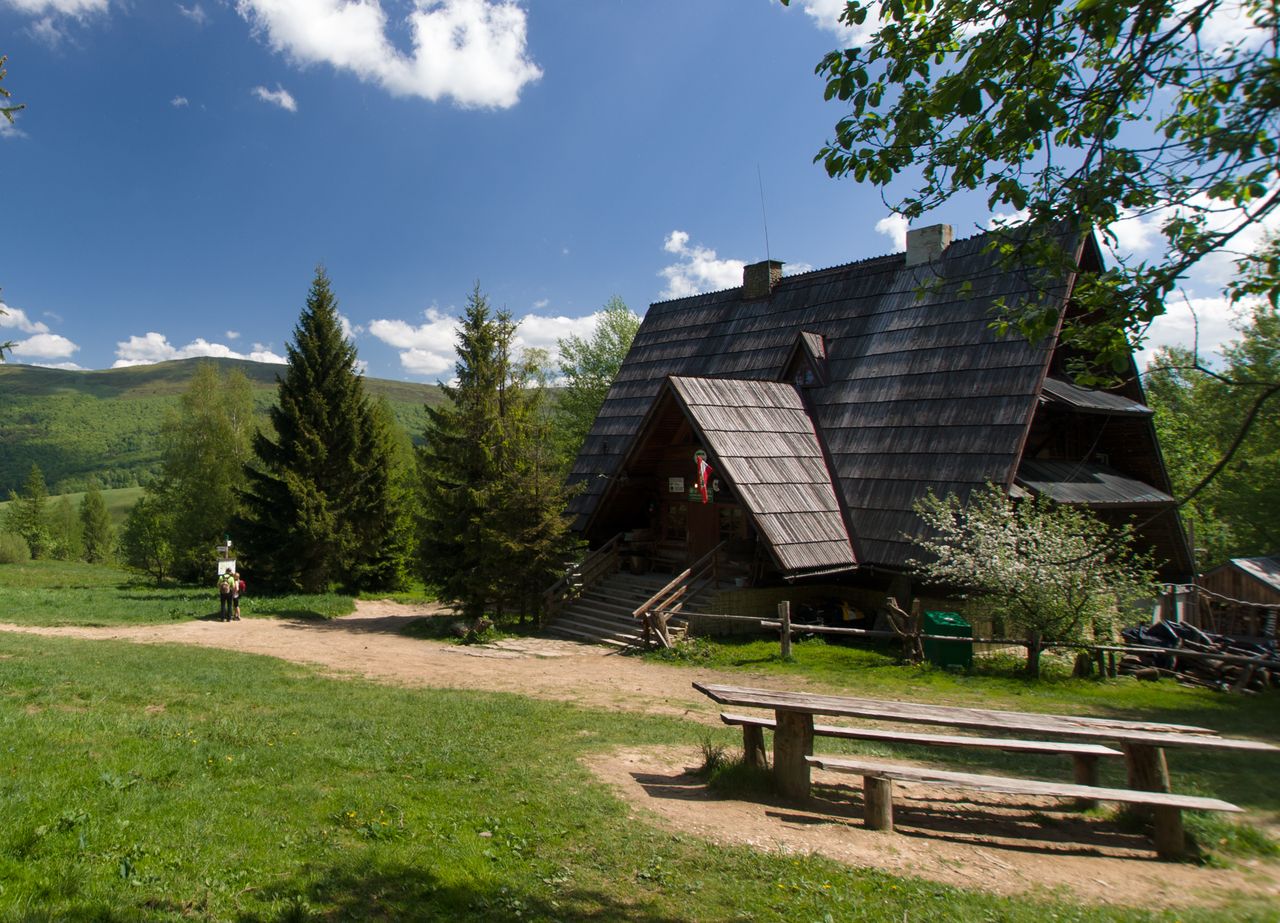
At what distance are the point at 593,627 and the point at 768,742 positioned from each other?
406 inches

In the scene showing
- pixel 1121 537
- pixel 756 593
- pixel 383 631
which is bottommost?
pixel 383 631

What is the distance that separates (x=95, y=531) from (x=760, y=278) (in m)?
103

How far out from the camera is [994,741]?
6418 millimetres

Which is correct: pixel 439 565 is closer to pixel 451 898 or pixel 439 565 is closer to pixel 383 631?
pixel 383 631

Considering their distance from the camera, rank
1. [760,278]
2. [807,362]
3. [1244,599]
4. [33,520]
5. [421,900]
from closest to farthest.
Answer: [421,900] < [1244,599] < [807,362] < [760,278] < [33,520]

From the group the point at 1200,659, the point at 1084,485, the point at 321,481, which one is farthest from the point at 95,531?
the point at 1200,659

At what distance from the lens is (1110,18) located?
13.9ft

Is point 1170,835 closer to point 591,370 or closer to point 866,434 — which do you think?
point 866,434

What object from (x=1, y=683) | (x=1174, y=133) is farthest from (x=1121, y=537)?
(x=1, y=683)

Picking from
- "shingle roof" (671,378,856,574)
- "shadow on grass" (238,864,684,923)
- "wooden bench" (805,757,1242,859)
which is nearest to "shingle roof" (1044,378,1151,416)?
"shingle roof" (671,378,856,574)

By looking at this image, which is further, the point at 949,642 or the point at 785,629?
the point at 785,629

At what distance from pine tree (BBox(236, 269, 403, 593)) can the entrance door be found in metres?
15.7

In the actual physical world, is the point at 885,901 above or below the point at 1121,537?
below

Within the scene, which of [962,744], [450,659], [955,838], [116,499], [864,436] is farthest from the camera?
[116,499]
